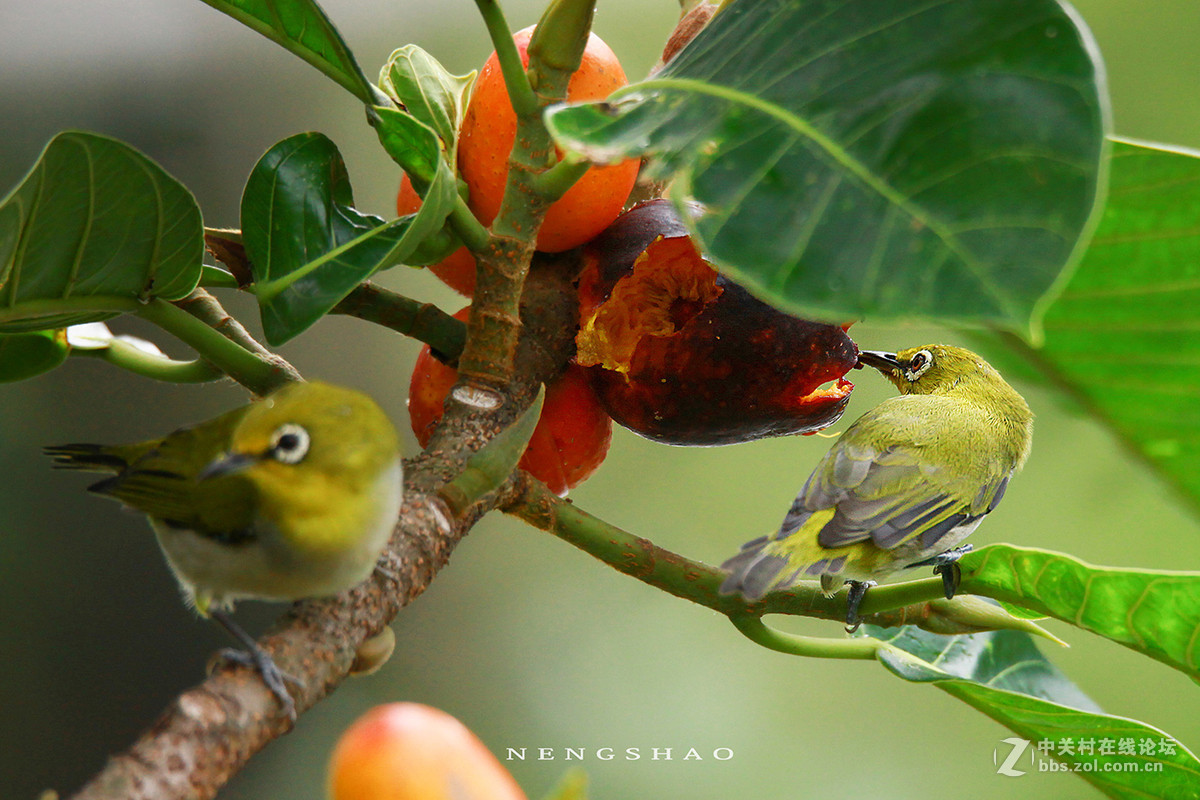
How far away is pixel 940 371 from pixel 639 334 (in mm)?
961

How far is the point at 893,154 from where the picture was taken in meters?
0.58

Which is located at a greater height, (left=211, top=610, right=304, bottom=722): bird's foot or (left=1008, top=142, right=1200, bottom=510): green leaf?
(left=1008, top=142, right=1200, bottom=510): green leaf

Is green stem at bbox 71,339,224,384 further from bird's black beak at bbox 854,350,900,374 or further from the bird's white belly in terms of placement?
bird's black beak at bbox 854,350,900,374

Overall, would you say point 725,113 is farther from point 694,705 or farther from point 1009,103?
point 694,705

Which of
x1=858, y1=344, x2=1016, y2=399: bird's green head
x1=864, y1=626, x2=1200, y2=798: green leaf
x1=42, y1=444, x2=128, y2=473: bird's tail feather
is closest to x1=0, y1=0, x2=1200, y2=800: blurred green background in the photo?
x1=858, y1=344, x2=1016, y2=399: bird's green head

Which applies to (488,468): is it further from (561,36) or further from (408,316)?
(561,36)

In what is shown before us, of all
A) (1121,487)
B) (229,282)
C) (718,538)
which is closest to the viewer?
(229,282)

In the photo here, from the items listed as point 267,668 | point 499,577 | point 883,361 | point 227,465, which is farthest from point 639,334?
point 499,577

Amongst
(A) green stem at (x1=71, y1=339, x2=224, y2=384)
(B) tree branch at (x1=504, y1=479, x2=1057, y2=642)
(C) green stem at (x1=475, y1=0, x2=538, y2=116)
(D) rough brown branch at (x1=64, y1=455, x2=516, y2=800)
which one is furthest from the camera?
(A) green stem at (x1=71, y1=339, x2=224, y2=384)

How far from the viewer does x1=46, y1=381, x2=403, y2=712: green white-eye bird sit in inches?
26.7

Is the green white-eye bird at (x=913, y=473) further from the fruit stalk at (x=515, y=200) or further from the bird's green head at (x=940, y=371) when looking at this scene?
the fruit stalk at (x=515, y=200)

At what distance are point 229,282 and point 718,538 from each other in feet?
9.05

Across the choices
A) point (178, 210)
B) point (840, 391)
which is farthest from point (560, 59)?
point (840, 391)

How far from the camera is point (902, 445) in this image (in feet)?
5.14
